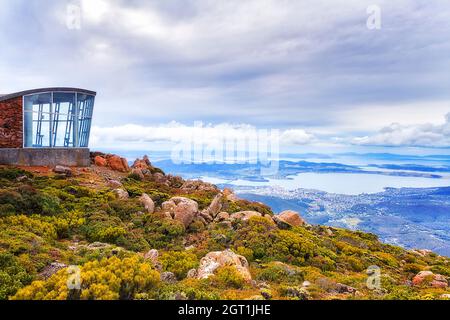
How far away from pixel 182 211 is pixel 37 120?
Answer: 1904cm

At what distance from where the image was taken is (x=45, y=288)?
26.3 feet

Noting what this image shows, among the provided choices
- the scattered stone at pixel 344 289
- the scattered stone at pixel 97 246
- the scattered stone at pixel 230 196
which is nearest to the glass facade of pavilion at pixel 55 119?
the scattered stone at pixel 230 196

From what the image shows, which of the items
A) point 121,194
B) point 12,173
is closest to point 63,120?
point 12,173

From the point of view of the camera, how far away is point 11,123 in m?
29.7

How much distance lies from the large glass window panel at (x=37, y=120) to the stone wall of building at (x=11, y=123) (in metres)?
0.47

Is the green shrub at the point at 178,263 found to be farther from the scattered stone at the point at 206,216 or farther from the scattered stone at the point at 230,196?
the scattered stone at the point at 230,196

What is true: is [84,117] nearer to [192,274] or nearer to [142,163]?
[142,163]

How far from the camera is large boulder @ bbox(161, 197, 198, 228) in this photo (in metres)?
20.7

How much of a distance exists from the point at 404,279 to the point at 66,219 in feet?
57.2

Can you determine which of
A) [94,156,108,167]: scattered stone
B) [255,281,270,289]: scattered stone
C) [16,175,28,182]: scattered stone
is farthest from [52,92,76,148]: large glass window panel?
[255,281,270,289]: scattered stone

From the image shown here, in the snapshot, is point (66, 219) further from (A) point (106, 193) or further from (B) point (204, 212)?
(B) point (204, 212)

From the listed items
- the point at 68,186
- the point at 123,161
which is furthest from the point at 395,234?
the point at 68,186

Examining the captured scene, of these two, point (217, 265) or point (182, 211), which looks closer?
point (217, 265)

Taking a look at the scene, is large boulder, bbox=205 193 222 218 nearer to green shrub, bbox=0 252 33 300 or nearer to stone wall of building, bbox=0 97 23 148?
green shrub, bbox=0 252 33 300
